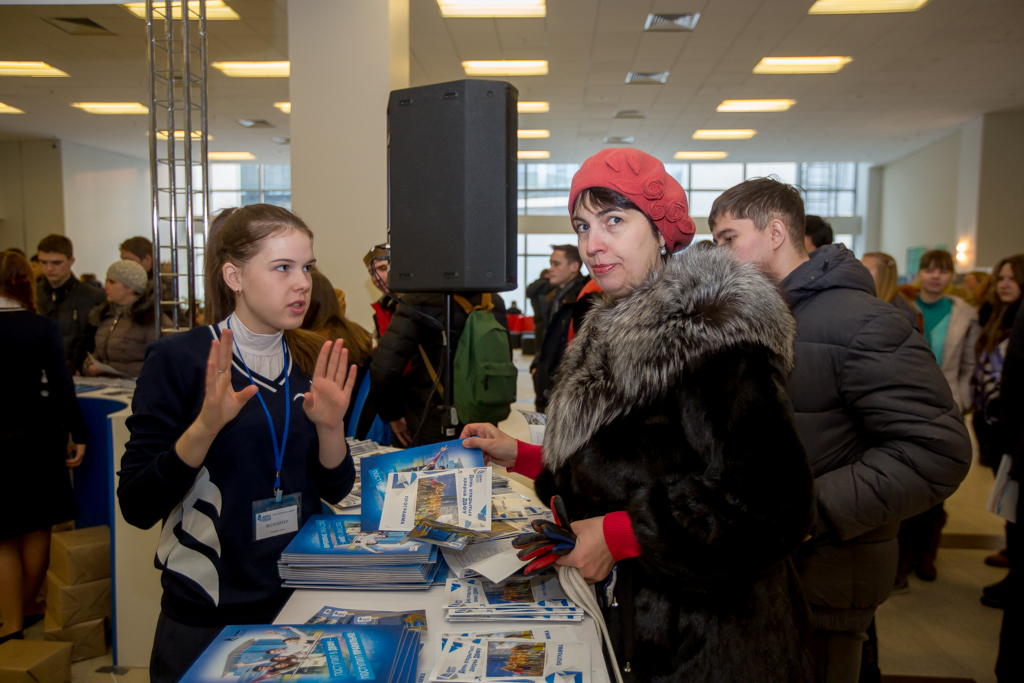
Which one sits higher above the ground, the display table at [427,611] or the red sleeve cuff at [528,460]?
the red sleeve cuff at [528,460]

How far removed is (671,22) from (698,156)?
8357 millimetres

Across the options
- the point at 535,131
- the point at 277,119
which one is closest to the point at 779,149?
the point at 535,131

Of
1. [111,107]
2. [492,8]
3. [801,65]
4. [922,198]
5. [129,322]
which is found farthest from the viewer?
[922,198]

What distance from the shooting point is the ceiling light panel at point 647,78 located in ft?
28.2

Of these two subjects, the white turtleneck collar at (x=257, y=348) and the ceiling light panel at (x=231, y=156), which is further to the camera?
the ceiling light panel at (x=231, y=156)

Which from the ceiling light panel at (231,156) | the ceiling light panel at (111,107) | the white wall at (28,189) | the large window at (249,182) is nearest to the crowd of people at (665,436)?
the ceiling light panel at (111,107)

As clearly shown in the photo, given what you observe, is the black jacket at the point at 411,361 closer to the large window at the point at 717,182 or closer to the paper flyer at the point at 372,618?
the paper flyer at the point at 372,618

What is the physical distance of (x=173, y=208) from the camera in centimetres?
376

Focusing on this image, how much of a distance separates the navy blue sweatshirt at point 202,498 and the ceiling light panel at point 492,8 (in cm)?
598

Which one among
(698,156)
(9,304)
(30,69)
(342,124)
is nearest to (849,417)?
(9,304)

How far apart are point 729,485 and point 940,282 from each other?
14.8ft

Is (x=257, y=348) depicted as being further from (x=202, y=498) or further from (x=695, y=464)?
(x=695, y=464)

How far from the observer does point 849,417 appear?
61.5 inches

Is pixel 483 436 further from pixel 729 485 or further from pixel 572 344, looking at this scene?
pixel 729 485
